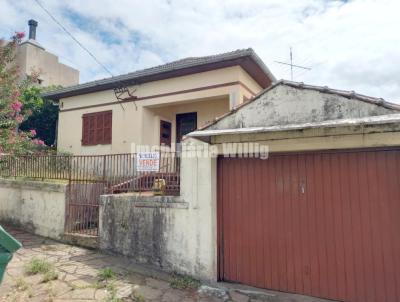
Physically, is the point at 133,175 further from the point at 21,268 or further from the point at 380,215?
the point at 380,215

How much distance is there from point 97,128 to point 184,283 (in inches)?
359

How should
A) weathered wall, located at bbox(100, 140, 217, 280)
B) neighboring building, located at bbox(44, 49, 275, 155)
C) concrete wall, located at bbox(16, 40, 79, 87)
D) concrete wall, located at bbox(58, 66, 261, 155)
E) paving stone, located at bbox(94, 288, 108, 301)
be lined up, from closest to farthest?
paving stone, located at bbox(94, 288, 108, 301), weathered wall, located at bbox(100, 140, 217, 280), neighboring building, located at bbox(44, 49, 275, 155), concrete wall, located at bbox(58, 66, 261, 155), concrete wall, located at bbox(16, 40, 79, 87)

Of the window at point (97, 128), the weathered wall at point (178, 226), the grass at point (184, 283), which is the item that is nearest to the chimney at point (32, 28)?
the window at point (97, 128)

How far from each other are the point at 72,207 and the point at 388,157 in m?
7.62

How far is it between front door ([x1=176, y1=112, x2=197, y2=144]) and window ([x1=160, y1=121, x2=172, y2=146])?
0.37 meters

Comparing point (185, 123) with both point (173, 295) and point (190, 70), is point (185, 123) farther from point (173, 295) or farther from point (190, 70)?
point (173, 295)

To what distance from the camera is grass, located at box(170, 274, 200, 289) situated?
18.0 ft

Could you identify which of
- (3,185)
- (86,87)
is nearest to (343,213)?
(3,185)

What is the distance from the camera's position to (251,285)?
219 inches

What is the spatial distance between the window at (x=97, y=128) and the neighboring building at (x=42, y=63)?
1014 centimetres

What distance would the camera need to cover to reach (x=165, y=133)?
1271 cm

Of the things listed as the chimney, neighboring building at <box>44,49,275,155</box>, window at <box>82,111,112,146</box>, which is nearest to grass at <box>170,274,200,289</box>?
neighboring building at <box>44,49,275,155</box>

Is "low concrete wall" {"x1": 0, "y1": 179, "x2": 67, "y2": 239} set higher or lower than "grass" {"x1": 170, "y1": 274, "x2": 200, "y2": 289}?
higher

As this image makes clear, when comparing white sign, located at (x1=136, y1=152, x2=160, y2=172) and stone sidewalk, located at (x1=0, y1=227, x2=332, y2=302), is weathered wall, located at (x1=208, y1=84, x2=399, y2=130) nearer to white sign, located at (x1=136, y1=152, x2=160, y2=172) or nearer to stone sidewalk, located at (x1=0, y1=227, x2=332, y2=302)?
white sign, located at (x1=136, y1=152, x2=160, y2=172)
